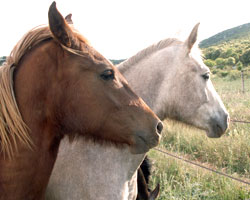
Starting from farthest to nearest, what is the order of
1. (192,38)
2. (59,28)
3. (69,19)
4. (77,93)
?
(192,38) < (69,19) < (77,93) < (59,28)

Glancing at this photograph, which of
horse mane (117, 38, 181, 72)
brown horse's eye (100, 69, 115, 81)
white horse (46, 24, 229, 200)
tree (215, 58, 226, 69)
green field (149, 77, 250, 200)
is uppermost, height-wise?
brown horse's eye (100, 69, 115, 81)

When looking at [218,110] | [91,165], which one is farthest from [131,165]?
[218,110]

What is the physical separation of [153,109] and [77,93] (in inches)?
53.6

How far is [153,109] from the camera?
292 centimetres

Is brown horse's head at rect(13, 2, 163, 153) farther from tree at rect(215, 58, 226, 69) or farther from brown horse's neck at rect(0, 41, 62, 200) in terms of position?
tree at rect(215, 58, 226, 69)

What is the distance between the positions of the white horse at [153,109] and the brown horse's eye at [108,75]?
37.9 inches

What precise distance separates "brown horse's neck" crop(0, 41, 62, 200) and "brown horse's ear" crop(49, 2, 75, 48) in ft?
0.40

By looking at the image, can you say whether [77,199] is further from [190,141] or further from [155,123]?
[190,141]

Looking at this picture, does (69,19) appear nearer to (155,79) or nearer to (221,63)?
(155,79)

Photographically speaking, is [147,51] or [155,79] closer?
[155,79]

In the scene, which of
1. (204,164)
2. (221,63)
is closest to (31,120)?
(204,164)

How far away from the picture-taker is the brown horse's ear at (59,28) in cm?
159

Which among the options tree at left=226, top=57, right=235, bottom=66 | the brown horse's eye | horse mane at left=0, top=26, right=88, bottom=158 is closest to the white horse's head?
the brown horse's eye

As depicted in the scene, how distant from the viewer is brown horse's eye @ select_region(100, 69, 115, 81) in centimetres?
181
